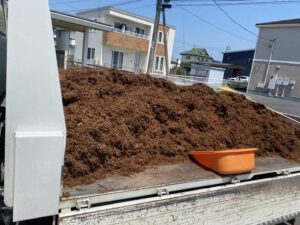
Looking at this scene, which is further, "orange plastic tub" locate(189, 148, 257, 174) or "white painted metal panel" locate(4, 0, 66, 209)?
"orange plastic tub" locate(189, 148, 257, 174)

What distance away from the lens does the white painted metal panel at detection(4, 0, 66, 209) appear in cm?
136

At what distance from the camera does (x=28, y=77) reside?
1.39 metres

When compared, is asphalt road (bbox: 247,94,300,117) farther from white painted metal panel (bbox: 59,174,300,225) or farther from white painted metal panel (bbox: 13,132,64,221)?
white painted metal panel (bbox: 13,132,64,221)

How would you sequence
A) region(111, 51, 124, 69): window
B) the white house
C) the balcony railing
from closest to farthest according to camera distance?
the white house → the balcony railing → region(111, 51, 124, 69): window

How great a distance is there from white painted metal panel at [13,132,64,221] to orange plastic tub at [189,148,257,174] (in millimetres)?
1150

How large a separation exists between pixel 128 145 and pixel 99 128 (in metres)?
0.23

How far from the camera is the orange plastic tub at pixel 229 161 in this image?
224 centimetres

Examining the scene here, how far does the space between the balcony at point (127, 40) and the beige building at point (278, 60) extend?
1141 centimetres

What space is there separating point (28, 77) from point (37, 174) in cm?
40

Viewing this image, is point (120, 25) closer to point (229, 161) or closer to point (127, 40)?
point (127, 40)

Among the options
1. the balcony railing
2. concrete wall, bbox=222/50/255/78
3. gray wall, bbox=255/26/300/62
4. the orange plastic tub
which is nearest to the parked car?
gray wall, bbox=255/26/300/62

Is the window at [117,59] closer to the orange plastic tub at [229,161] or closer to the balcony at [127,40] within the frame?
the balcony at [127,40]

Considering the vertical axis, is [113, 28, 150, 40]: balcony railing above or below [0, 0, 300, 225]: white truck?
above

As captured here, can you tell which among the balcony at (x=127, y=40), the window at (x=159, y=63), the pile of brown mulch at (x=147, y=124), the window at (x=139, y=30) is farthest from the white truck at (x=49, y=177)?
the window at (x=159, y=63)
